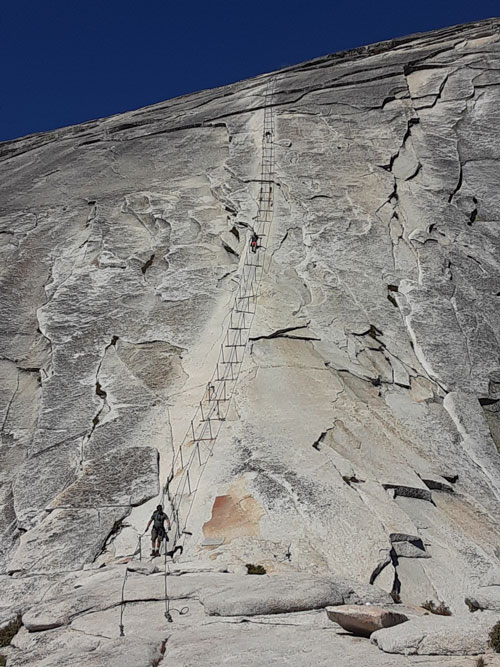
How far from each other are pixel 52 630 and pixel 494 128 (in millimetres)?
22288

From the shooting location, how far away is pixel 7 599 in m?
12.9

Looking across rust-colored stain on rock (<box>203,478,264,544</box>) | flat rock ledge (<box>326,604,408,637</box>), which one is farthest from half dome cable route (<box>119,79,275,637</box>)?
flat rock ledge (<box>326,604,408,637</box>)

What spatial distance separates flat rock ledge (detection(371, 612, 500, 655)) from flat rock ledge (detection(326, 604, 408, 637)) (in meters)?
0.20

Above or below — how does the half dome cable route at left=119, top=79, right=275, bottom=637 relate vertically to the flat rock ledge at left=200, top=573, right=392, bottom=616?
above

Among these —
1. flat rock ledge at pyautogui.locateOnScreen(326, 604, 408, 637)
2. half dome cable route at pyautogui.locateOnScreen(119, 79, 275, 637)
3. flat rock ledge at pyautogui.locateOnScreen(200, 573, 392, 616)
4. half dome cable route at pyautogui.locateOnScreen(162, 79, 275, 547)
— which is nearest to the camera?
flat rock ledge at pyautogui.locateOnScreen(326, 604, 408, 637)

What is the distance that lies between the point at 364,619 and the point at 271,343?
30.1 feet

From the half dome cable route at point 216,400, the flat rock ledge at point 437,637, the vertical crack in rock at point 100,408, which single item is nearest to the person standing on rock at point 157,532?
the half dome cable route at point 216,400

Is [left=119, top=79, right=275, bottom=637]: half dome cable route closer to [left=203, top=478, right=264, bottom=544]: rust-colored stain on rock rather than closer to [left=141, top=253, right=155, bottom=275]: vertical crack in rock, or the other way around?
[left=203, top=478, right=264, bottom=544]: rust-colored stain on rock

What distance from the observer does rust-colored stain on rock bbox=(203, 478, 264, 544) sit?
13242 millimetres

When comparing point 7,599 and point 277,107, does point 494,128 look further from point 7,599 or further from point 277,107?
point 7,599

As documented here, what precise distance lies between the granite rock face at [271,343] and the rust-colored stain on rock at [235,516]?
1.6 inches

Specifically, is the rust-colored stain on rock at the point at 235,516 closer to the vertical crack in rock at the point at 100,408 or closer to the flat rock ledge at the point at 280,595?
the flat rock ledge at the point at 280,595

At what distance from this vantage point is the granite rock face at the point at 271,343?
1315 centimetres

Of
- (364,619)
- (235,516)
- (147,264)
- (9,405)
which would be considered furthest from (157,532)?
(147,264)
